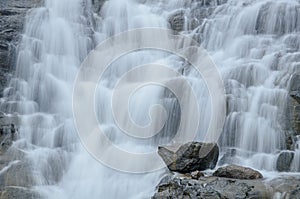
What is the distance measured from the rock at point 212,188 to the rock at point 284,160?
1.34 metres

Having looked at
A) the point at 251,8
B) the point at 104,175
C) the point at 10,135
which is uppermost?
the point at 251,8

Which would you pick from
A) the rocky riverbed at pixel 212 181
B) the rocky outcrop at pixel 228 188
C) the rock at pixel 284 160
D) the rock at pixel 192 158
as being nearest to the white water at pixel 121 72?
the rock at pixel 284 160

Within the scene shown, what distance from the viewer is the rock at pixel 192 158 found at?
8836 mm

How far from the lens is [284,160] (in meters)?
9.23

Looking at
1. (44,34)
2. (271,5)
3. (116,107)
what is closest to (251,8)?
(271,5)

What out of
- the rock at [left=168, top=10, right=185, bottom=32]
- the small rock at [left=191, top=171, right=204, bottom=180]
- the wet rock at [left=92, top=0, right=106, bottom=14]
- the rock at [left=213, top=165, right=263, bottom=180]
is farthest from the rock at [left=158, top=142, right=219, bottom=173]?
the wet rock at [left=92, top=0, right=106, bottom=14]

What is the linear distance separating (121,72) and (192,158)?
6.12 meters

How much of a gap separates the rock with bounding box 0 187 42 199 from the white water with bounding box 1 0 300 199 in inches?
Answer: 12.5

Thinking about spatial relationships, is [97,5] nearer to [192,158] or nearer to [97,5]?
[97,5]

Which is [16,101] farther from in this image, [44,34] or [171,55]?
[171,55]

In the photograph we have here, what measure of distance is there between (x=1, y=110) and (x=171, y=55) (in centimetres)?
564

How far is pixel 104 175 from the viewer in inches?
395

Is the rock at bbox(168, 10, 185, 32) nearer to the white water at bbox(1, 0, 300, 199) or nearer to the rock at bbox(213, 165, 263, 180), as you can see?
Result: the white water at bbox(1, 0, 300, 199)

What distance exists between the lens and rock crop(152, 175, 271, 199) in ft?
23.9
